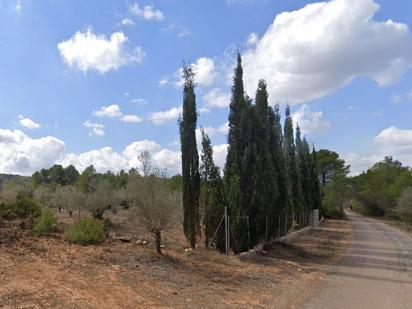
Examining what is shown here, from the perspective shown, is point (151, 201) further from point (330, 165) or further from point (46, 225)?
point (330, 165)

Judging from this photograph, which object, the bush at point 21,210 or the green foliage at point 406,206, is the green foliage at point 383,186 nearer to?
the green foliage at point 406,206

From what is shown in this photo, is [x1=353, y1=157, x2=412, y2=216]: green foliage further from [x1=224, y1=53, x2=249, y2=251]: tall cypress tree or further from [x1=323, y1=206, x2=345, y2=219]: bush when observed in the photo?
[x1=224, y1=53, x2=249, y2=251]: tall cypress tree

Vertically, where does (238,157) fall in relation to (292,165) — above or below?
below

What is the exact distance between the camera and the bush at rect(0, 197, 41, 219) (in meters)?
18.2

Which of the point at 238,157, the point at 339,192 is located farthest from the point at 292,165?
the point at 339,192

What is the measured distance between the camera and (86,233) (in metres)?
14.6

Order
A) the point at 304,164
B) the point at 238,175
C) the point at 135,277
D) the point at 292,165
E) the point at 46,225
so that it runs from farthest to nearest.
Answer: the point at 304,164 < the point at 292,165 < the point at 238,175 < the point at 46,225 < the point at 135,277

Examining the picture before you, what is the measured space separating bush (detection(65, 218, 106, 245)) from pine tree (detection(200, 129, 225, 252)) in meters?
4.17

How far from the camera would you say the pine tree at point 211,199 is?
17.5 meters

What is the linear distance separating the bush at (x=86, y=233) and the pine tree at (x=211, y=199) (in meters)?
4.17

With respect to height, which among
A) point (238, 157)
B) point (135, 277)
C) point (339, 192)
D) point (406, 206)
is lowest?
point (135, 277)

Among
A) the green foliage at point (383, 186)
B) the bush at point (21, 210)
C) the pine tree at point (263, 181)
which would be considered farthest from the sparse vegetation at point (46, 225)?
the green foliage at point (383, 186)

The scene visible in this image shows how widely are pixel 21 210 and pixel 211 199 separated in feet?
25.7

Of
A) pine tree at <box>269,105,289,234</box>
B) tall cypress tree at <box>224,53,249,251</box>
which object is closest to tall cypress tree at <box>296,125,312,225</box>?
pine tree at <box>269,105,289,234</box>
